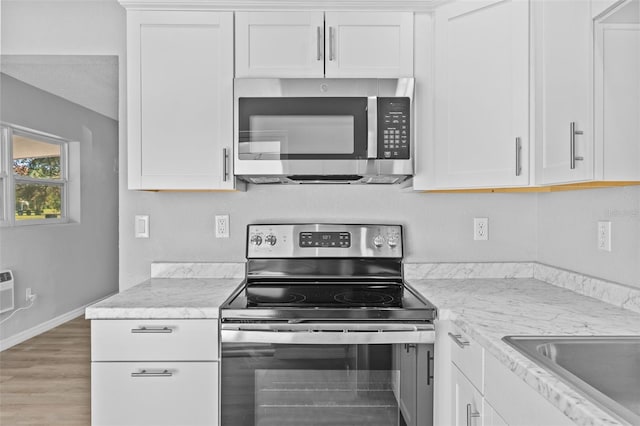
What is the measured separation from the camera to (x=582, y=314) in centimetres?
149

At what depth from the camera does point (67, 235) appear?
307cm

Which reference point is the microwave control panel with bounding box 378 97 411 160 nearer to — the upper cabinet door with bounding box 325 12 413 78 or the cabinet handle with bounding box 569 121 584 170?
the upper cabinet door with bounding box 325 12 413 78

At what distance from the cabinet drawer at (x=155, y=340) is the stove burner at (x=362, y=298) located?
1.72ft

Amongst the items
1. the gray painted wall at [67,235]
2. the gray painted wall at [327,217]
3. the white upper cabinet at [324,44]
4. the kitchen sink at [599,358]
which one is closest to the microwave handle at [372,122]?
the white upper cabinet at [324,44]

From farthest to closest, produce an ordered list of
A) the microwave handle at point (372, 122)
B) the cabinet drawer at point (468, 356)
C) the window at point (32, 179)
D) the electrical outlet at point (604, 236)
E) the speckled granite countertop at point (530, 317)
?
the window at point (32, 179) < the microwave handle at point (372, 122) < the electrical outlet at point (604, 236) < the cabinet drawer at point (468, 356) < the speckled granite countertop at point (530, 317)

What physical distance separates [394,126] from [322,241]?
652mm

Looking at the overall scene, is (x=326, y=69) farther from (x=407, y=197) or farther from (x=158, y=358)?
(x=158, y=358)

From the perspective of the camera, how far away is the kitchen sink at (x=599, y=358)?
1.12m

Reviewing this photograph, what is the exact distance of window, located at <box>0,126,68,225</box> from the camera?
9.98 ft

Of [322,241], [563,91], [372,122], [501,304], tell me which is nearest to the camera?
[563,91]

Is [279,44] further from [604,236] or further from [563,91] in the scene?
[604,236]

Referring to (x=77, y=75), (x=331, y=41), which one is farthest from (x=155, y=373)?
(x=77, y=75)

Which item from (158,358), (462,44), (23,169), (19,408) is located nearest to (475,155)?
(462,44)

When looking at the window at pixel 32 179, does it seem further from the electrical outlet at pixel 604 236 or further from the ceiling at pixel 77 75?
the electrical outlet at pixel 604 236
